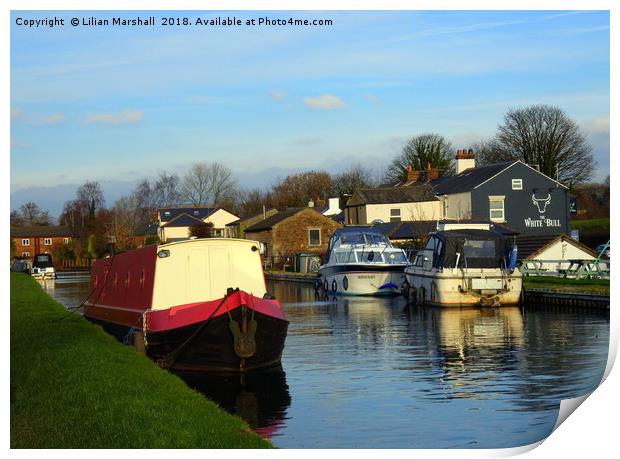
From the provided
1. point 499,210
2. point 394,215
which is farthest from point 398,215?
point 499,210

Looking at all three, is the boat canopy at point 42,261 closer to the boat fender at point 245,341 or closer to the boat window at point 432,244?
the boat window at point 432,244

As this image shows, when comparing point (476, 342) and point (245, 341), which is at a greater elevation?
point (245, 341)

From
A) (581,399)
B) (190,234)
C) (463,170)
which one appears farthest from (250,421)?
(190,234)

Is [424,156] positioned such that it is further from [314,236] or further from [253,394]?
[253,394]

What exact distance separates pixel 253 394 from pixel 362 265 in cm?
2585

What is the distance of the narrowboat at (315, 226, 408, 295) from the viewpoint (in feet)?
143

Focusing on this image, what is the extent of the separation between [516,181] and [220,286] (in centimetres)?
4465

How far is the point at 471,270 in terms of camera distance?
35.0 metres

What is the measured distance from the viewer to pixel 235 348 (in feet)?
63.7

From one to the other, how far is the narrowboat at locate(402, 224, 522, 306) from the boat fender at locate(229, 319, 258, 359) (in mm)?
16164

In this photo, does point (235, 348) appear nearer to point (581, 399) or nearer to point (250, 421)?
point (250, 421)

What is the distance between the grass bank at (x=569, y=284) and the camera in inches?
1299

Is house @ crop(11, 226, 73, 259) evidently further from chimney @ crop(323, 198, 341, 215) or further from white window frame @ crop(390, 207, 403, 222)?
chimney @ crop(323, 198, 341, 215)

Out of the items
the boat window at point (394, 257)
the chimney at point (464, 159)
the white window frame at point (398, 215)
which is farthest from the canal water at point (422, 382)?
the chimney at point (464, 159)
